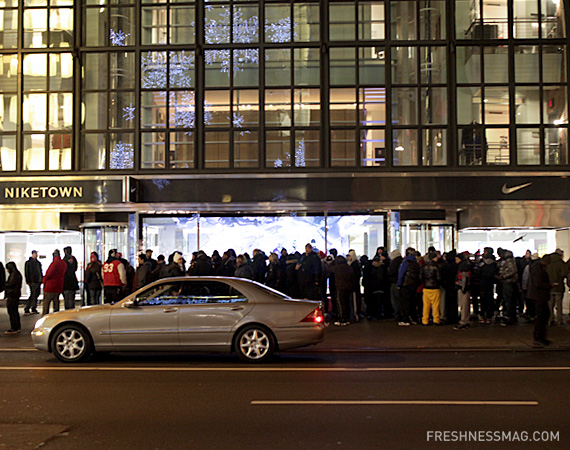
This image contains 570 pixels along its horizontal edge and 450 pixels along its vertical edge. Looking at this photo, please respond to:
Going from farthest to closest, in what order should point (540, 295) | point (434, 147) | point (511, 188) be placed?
point (434, 147) → point (511, 188) → point (540, 295)

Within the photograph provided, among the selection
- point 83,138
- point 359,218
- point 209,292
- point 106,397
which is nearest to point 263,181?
point 359,218

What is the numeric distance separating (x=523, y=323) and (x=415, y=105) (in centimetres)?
809

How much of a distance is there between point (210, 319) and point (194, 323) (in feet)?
0.91

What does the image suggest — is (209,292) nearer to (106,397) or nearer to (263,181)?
(106,397)

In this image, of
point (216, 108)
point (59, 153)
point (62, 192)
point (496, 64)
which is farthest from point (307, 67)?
point (62, 192)

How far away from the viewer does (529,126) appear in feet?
70.4

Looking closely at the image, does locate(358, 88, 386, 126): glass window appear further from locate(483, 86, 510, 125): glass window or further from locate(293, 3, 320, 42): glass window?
locate(483, 86, 510, 125): glass window

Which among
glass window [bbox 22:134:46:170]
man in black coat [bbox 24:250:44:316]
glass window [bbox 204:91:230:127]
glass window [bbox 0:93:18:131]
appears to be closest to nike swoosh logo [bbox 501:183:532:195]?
glass window [bbox 204:91:230:127]

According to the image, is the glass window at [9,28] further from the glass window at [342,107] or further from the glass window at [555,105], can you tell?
the glass window at [555,105]

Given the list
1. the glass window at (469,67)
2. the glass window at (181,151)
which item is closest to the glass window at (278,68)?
the glass window at (181,151)

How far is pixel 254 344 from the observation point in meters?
11.5

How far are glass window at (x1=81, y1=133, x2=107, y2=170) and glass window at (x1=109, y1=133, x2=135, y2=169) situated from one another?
30 centimetres

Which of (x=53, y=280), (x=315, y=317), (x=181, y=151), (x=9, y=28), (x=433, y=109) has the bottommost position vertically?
(x=315, y=317)

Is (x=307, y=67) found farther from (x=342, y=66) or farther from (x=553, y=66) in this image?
(x=553, y=66)
